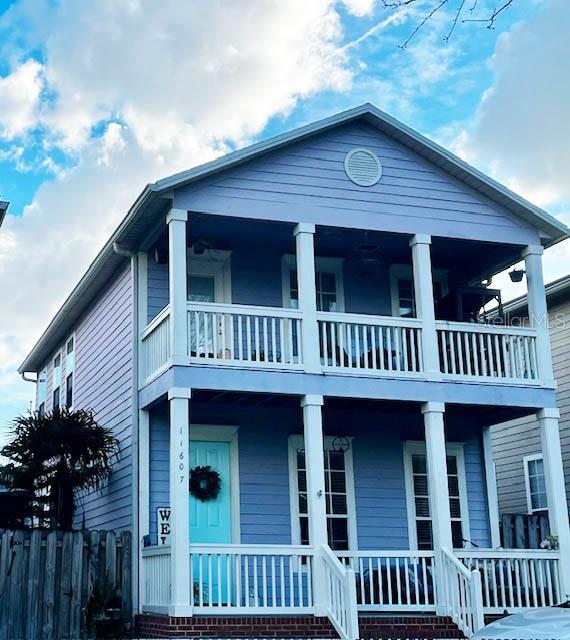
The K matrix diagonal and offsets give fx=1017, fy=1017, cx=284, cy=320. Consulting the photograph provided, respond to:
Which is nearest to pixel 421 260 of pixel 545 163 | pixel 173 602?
pixel 545 163

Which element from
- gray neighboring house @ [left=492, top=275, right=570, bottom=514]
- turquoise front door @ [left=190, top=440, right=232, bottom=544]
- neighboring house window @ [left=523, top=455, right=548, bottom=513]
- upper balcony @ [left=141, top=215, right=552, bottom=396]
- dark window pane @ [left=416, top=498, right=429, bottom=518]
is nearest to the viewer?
upper balcony @ [left=141, top=215, right=552, bottom=396]

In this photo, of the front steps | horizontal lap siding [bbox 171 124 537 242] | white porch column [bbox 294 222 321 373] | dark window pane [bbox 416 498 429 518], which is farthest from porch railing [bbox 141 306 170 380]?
dark window pane [bbox 416 498 429 518]

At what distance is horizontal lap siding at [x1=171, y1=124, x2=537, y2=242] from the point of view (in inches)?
581

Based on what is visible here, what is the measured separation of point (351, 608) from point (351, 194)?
20.2ft

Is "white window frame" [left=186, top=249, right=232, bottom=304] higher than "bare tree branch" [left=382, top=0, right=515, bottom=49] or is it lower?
higher

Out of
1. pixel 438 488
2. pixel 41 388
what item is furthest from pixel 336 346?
pixel 41 388

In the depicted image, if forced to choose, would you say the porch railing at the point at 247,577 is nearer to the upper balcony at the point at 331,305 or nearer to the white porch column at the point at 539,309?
the upper balcony at the point at 331,305

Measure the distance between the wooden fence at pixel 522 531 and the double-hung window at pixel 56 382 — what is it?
1026 cm

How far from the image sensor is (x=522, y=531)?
17.1 metres

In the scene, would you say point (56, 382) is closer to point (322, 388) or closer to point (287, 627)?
point (322, 388)

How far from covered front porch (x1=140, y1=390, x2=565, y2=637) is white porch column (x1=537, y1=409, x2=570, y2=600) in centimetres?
18

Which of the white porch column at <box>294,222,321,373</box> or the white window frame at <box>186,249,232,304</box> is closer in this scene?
the white porch column at <box>294,222,321,373</box>

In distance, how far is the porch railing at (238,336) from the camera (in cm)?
1417

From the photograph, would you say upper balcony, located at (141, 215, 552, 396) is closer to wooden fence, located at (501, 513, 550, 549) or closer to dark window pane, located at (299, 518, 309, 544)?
dark window pane, located at (299, 518, 309, 544)
